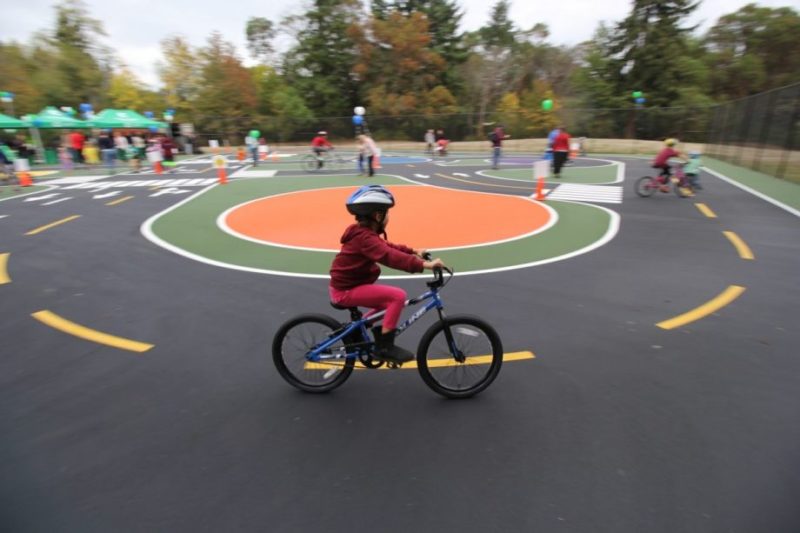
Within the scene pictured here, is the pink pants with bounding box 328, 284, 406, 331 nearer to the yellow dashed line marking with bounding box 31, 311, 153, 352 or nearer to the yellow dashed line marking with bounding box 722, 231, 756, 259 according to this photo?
the yellow dashed line marking with bounding box 31, 311, 153, 352

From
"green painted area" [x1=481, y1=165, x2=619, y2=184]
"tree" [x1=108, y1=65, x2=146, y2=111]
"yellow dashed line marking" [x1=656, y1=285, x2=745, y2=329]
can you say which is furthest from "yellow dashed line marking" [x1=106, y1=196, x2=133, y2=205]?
"tree" [x1=108, y1=65, x2=146, y2=111]

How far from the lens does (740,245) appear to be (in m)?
8.45

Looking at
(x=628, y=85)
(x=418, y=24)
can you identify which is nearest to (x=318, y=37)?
(x=418, y=24)

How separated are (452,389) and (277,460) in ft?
5.24

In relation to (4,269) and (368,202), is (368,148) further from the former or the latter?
(368,202)

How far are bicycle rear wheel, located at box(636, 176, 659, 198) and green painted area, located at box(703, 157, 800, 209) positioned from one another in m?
3.08

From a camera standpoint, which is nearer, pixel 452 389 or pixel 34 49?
pixel 452 389

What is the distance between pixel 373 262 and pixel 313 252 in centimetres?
474

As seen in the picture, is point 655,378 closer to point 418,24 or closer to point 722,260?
point 722,260

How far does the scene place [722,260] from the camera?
25.0 ft

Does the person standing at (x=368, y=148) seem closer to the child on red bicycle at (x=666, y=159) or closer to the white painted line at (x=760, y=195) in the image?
the child on red bicycle at (x=666, y=159)

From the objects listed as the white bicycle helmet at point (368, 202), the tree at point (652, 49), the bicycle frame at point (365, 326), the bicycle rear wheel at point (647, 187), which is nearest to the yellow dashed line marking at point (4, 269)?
the bicycle frame at point (365, 326)

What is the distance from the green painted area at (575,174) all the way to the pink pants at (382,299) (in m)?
14.8

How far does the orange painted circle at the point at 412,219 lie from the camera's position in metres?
9.40
